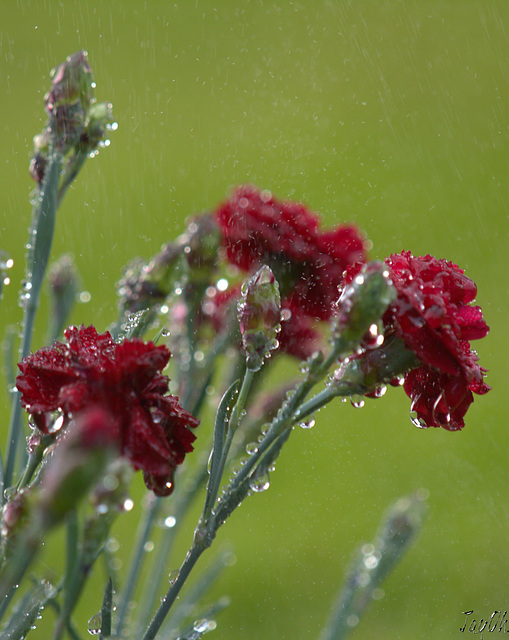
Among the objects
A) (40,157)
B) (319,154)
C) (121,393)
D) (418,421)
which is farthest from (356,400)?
(319,154)

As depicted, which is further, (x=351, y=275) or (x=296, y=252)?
(x=296, y=252)

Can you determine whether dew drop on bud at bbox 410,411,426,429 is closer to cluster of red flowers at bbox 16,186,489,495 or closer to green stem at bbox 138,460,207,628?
cluster of red flowers at bbox 16,186,489,495

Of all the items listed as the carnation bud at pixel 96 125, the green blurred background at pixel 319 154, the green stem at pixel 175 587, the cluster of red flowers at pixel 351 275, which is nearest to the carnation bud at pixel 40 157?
the carnation bud at pixel 96 125

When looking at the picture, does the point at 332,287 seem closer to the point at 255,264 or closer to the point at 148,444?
the point at 255,264

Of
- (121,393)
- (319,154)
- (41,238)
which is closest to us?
(121,393)

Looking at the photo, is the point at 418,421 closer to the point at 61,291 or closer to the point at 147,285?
the point at 147,285

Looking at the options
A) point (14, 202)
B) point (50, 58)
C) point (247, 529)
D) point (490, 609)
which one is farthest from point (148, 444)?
point (50, 58)

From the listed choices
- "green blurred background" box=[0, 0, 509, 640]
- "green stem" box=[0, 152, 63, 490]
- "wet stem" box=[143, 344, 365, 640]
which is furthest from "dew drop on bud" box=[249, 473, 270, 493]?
"green blurred background" box=[0, 0, 509, 640]
